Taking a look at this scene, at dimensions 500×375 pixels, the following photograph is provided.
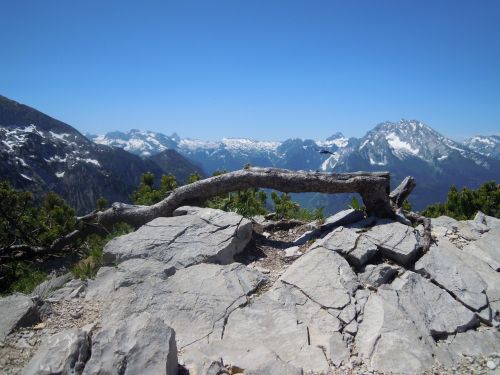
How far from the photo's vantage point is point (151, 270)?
9.70 metres

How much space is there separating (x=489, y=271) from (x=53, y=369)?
10486 mm

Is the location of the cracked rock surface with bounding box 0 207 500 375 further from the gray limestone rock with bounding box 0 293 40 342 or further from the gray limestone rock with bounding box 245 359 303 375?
the gray limestone rock with bounding box 0 293 40 342

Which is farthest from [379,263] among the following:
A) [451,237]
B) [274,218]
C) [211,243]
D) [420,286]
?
[274,218]

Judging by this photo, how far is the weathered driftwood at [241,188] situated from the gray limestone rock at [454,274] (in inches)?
95.3

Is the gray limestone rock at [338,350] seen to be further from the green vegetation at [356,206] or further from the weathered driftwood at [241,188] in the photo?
the green vegetation at [356,206]

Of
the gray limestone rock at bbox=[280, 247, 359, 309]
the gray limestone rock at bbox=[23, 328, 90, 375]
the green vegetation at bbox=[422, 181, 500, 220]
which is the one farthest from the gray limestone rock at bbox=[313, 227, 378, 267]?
the green vegetation at bbox=[422, 181, 500, 220]

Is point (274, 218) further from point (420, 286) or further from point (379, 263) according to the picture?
point (420, 286)

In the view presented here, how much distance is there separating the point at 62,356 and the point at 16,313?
10.6ft

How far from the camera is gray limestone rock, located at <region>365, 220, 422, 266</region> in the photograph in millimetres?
10148

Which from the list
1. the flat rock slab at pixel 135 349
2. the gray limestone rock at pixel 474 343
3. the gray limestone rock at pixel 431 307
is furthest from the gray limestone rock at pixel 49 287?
the gray limestone rock at pixel 474 343

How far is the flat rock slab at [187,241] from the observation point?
1049cm

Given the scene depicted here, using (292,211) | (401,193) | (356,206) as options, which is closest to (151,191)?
(292,211)

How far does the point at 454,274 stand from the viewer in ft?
31.1

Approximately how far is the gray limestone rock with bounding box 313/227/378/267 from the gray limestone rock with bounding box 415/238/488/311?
1.32 metres
